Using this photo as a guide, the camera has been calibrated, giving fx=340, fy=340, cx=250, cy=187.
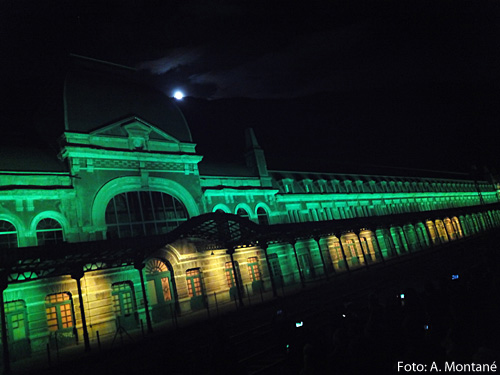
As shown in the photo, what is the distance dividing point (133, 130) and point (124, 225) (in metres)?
6.91

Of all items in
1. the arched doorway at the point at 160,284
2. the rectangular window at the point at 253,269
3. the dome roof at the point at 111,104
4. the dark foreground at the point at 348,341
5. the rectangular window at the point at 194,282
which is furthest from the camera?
the rectangular window at the point at 253,269

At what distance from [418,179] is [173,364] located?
6042 cm

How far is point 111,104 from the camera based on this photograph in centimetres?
2483

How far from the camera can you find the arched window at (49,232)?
19344 millimetres

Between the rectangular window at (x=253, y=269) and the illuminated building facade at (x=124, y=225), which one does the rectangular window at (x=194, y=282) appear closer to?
the illuminated building facade at (x=124, y=225)

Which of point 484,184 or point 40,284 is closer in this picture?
point 40,284

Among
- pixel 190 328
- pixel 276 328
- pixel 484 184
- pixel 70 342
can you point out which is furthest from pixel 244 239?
pixel 484 184

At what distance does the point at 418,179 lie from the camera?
59812 mm

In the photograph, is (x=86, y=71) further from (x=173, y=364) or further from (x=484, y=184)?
(x=484, y=184)

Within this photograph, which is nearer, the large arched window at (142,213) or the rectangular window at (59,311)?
the rectangular window at (59,311)

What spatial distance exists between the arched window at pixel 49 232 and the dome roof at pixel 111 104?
20.2 ft

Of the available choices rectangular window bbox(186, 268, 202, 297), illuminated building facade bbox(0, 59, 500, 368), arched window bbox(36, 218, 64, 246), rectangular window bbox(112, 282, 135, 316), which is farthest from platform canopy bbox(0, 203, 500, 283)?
arched window bbox(36, 218, 64, 246)

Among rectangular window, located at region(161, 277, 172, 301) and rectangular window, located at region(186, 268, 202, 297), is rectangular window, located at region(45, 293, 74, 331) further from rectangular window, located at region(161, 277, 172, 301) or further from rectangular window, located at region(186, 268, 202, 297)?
rectangular window, located at region(186, 268, 202, 297)

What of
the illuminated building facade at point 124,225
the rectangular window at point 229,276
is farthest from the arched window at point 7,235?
the rectangular window at point 229,276
